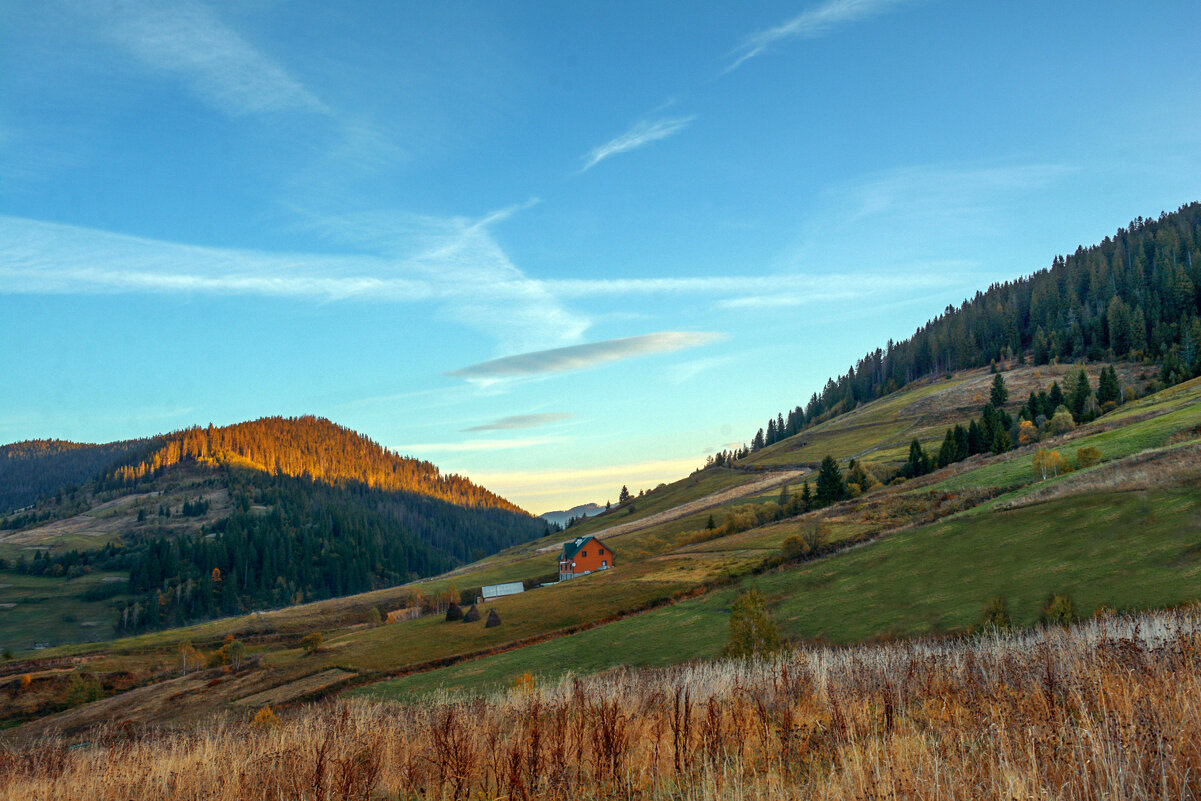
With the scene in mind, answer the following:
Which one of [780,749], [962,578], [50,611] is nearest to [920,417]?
[962,578]

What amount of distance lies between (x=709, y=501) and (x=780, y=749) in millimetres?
150669

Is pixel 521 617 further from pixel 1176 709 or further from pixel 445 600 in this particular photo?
pixel 1176 709

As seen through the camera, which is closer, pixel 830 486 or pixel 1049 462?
pixel 1049 462

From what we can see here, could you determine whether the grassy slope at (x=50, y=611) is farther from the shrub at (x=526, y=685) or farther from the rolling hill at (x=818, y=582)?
the shrub at (x=526, y=685)

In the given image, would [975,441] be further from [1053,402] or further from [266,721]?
[266,721]

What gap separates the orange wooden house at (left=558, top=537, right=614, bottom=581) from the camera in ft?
375

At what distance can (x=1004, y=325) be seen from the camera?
199000mm

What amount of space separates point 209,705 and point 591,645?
1229 inches

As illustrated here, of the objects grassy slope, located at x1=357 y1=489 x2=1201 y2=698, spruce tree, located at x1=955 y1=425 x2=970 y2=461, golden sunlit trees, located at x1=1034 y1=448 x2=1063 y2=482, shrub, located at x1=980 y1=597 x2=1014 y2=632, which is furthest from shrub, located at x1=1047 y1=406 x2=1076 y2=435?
shrub, located at x1=980 y1=597 x2=1014 y2=632

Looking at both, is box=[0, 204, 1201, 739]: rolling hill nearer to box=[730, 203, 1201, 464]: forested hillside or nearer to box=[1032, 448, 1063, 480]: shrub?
box=[1032, 448, 1063, 480]: shrub

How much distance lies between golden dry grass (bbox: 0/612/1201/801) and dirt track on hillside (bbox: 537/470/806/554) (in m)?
134

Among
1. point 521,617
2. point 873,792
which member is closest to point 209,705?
point 521,617

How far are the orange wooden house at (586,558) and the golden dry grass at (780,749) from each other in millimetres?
104916

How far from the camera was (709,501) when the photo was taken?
154375 mm
